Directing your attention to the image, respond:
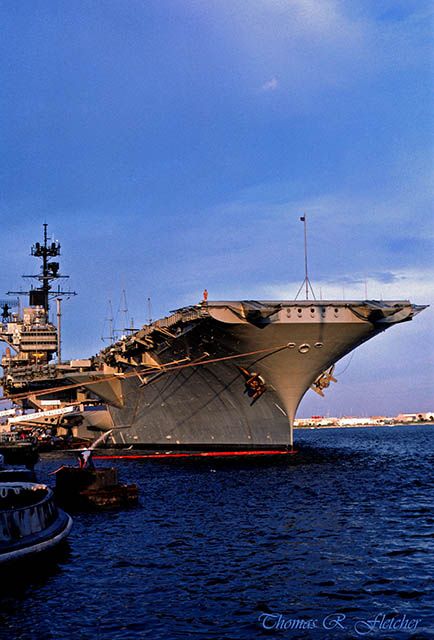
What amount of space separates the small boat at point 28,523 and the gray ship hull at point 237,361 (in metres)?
10.9

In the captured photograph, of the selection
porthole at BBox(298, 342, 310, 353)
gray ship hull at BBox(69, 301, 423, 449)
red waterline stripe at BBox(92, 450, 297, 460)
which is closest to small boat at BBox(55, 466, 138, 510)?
gray ship hull at BBox(69, 301, 423, 449)

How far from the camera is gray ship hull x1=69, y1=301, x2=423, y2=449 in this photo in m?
24.4

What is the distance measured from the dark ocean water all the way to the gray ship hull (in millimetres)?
6900

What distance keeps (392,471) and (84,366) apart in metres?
21.6

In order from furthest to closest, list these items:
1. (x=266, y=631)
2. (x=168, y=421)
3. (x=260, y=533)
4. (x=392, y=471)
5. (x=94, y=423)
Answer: (x=94, y=423) < (x=168, y=421) < (x=392, y=471) < (x=260, y=533) < (x=266, y=631)

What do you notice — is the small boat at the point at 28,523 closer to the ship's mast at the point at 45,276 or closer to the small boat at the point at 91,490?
the small boat at the point at 91,490

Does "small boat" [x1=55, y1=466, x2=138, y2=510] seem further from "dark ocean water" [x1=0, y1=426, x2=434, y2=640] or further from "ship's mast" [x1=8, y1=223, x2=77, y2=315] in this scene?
"ship's mast" [x1=8, y1=223, x2=77, y2=315]

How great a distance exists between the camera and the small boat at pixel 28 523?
10.2 metres

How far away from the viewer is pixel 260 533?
13.9 meters

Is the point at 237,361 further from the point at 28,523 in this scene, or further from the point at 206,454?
the point at 28,523

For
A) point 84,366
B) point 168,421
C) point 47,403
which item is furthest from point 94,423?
point 168,421

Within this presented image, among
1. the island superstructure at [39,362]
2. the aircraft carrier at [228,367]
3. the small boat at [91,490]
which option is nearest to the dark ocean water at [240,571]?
the small boat at [91,490]

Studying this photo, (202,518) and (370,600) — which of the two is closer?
(370,600)

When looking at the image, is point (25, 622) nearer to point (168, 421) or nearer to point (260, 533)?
point (260, 533)
